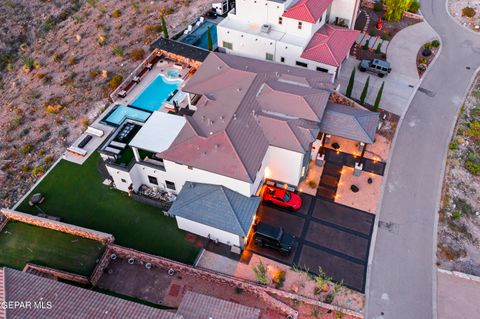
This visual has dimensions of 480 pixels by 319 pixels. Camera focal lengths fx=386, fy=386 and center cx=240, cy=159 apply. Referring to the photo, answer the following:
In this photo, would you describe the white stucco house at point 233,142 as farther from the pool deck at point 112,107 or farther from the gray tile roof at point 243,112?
the pool deck at point 112,107

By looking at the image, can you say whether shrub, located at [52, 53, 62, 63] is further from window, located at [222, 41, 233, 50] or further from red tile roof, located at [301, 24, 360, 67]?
red tile roof, located at [301, 24, 360, 67]

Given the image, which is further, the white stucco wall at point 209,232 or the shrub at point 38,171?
the shrub at point 38,171

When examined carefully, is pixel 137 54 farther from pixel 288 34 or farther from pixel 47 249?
pixel 47 249

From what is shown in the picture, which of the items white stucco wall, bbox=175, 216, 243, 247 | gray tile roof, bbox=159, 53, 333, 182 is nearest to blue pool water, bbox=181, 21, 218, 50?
gray tile roof, bbox=159, 53, 333, 182

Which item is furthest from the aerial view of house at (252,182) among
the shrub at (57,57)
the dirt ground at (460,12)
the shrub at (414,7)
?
the shrub at (414,7)

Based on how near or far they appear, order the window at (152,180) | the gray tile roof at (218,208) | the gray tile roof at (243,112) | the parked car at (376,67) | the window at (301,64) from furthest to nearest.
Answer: the parked car at (376,67) < the window at (301,64) < the window at (152,180) < the gray tile roof at (243,112) < the gray tile roof at (218,208)

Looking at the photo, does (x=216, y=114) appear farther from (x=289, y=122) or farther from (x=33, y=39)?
(x=33, y=39)
